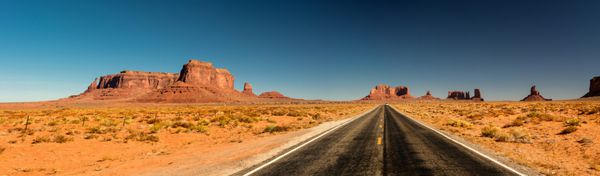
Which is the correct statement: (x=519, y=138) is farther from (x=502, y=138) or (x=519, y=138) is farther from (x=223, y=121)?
(x=223, y=121)

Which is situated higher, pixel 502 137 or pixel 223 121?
pixel 502 137

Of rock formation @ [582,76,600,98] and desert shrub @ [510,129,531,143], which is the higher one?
rock formation @ [582,76,600,98]

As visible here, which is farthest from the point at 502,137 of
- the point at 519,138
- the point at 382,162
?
the point at 382,162

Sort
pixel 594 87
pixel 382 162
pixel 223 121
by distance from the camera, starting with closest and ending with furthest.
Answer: pixel 382 162, pixel 223 121, pixel 594 87

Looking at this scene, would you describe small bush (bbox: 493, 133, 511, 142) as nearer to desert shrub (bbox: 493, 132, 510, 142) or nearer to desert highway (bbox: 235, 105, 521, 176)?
desert shrub (bbox: 493, 132, 510, 142)

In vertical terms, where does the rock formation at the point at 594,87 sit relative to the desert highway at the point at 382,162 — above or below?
above

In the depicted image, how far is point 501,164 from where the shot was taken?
7867mm

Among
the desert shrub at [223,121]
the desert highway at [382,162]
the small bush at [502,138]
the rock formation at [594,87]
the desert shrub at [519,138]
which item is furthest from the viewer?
the rock formation at [594,87]

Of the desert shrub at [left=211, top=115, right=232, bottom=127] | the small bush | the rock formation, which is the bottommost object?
the desert shrub at [left=211, top=115, right=232, bottom=127]

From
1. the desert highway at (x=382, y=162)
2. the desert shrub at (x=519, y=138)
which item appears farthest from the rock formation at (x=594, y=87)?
the desert highway at (x=382, y=162)

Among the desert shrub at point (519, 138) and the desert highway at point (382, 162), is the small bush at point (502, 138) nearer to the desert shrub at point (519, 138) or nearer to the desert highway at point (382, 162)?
the desert shrub at point (519, 138)

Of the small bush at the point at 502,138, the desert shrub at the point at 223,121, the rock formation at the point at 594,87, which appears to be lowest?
the desert shrub at the point at 223,121

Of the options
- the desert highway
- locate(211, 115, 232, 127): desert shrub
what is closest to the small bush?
the desert highway

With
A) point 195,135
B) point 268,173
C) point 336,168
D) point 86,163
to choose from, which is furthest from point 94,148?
point 336,168
